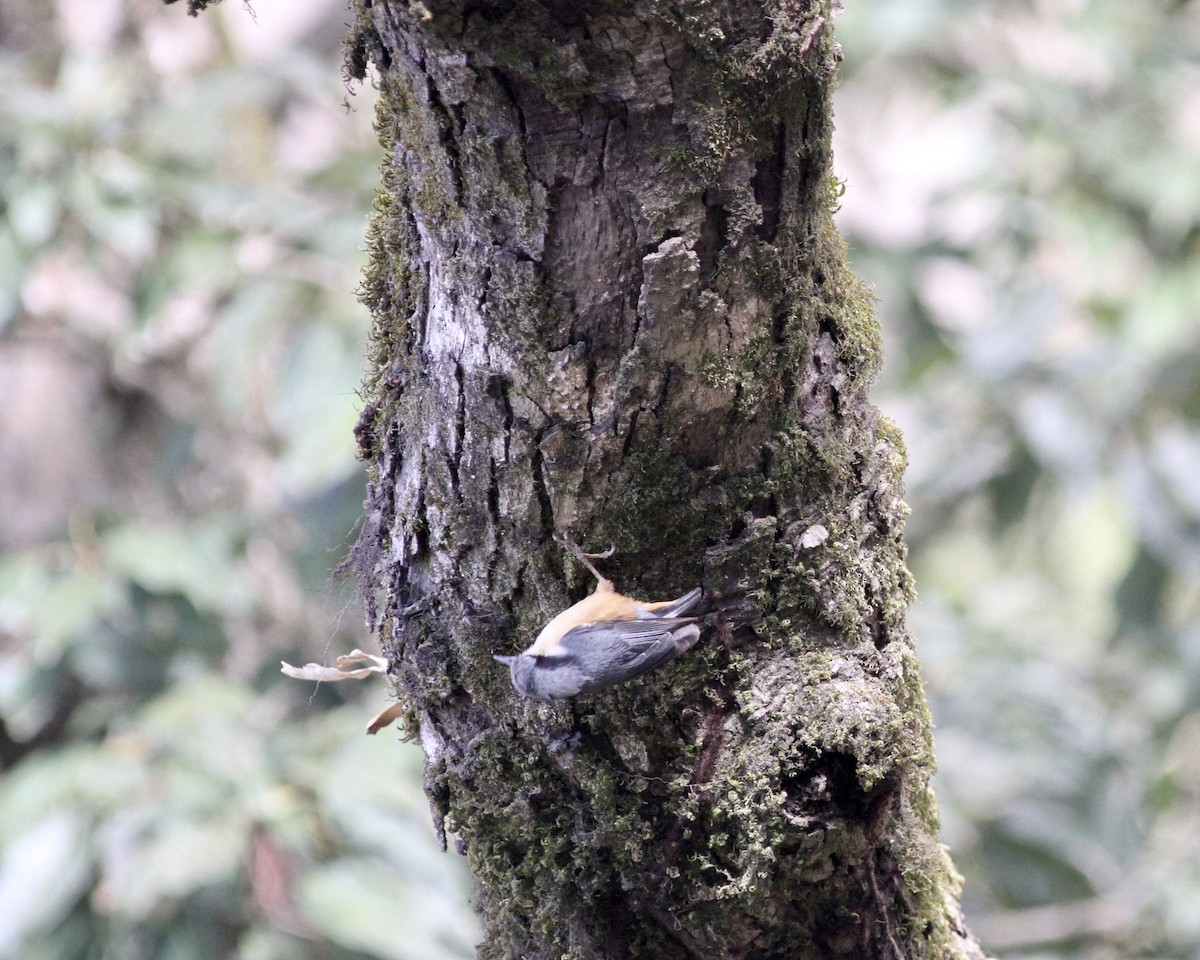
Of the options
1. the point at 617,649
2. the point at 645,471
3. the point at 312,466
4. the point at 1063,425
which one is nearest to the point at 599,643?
the point at 617,649

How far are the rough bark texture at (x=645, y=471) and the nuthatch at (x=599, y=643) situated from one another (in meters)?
0.03

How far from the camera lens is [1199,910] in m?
2.88

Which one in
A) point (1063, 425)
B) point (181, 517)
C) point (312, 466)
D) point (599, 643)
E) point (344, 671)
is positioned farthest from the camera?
point (181, 517)

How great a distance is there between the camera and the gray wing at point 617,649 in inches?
37.1

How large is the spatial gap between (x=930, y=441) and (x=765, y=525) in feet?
9.51

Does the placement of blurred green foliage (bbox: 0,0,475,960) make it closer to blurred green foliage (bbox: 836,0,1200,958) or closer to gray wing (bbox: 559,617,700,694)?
gray wing (bbox: 559,617,700,694)

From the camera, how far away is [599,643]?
94cm

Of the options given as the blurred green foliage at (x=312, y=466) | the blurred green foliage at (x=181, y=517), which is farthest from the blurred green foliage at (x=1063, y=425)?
the blurred green foliage at (x=181, y=517)

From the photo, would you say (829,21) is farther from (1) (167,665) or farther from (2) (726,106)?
(1) (167,665)

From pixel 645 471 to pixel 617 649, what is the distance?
15 cm

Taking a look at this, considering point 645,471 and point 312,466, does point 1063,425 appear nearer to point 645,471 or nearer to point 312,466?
point 312,466

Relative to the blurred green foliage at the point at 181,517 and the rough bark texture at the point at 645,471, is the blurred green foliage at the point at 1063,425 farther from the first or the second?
the rough bark texture at the point at 645,471

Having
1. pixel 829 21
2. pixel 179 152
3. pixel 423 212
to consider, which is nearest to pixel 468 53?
pixel 423 212

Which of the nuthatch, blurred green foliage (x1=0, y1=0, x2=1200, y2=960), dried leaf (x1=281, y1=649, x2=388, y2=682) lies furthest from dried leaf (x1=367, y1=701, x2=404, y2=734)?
blurred green foliage (x1=0, y1=0, x2=1200, y2=960)
